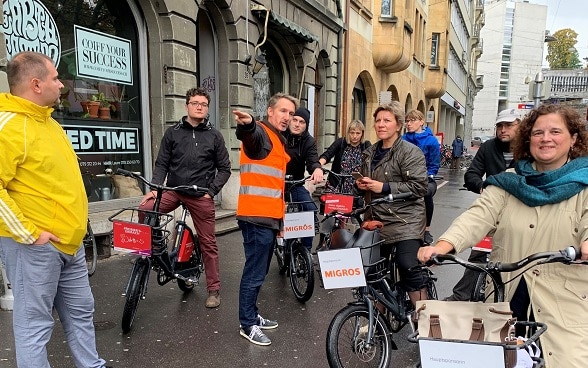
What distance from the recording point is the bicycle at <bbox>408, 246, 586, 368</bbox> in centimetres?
172

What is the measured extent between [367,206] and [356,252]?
572mm

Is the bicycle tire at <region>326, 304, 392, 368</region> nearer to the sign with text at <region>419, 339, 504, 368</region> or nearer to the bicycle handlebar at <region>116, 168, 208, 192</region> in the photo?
the sign with text at <region>419, 339, 504, 368</region>

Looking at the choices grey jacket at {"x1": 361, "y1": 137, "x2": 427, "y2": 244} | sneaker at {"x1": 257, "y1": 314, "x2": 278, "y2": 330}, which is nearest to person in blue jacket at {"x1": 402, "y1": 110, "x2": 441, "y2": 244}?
grey jacket at {"x1": 361, "y1": 137, "x2": 427, "y2": 244}

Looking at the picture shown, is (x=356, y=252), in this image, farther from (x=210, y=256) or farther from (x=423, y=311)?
(x=210, y=256)

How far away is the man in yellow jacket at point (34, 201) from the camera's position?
226 cm

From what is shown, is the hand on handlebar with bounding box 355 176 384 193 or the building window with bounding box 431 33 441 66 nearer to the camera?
the hand on handlebar with bounding box 355 176 384 193

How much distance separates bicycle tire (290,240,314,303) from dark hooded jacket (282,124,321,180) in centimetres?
98

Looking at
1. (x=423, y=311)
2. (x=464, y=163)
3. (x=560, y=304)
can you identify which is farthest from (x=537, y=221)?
(x=464, y=163)

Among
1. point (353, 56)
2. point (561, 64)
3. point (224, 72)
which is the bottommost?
point (224, 72)

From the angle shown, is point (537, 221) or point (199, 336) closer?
point (537, 221)

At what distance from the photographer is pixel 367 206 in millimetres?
3279

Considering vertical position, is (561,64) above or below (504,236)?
above

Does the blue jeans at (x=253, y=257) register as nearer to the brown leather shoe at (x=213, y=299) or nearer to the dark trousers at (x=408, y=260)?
the brown leather shoe at (x=213, y=299)

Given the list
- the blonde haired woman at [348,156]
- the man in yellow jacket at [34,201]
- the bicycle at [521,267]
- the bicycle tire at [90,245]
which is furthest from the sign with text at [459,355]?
the blonde haired woman at [348,156]
